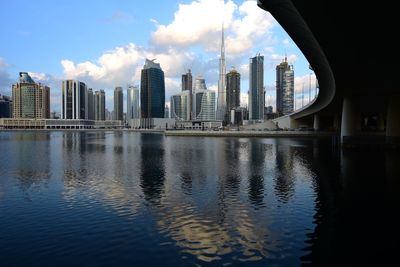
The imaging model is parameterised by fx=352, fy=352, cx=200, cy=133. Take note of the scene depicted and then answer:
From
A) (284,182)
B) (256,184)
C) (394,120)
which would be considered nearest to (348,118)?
(394,120)

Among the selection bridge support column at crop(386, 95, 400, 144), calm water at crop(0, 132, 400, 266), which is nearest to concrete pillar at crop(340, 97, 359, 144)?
bridge support column at crop(386, 95, 400, 144)

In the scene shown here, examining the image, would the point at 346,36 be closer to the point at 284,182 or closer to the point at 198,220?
the point at 284,182

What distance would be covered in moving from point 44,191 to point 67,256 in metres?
13.8

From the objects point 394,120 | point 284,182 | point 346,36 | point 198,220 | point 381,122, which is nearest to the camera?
point 198,220

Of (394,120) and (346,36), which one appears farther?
(394,120)

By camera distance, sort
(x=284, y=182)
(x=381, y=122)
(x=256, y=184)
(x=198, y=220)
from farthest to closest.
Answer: (x=381, y=122)
(x=284, y=182)
(x=256, y=184)
(x=198, y=220)

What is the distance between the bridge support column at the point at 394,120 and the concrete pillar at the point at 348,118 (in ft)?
18.0

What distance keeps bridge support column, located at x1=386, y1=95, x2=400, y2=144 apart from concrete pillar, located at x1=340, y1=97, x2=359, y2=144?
549 cm

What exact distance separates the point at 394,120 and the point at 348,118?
7.09 metres

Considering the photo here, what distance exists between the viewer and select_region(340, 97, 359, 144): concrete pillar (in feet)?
198

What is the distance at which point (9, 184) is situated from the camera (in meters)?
28.3

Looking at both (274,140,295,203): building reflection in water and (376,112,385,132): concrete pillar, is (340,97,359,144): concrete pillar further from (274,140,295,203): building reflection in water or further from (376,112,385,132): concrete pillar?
(376,112,385,132): concrete pillar

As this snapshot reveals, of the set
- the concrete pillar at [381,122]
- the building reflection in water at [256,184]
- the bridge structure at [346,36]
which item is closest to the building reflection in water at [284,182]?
the building reflection in water at [256,184]

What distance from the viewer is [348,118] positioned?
61.8m
